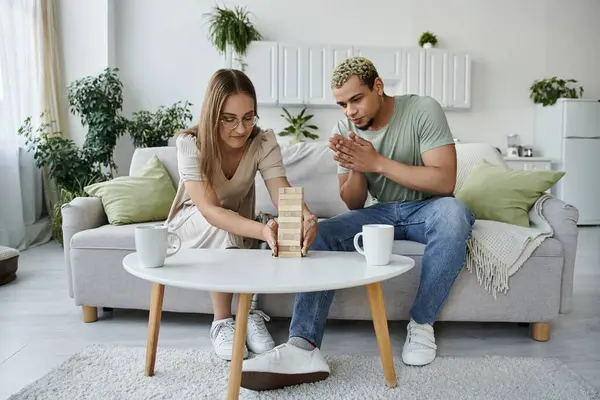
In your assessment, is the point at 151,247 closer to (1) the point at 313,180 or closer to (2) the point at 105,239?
(2) the point at 105,239

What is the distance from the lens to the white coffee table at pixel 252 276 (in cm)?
116

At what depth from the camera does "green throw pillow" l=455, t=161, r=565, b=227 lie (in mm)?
2111

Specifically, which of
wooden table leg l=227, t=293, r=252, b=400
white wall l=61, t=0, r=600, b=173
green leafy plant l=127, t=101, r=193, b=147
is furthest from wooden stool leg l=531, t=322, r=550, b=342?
white wall l=61, t=0, r=600, b=173

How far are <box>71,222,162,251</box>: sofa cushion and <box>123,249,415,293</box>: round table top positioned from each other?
0.58 metres

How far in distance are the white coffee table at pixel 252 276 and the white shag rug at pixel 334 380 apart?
0.08 meters

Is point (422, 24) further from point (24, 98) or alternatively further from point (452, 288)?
point (452, 288)

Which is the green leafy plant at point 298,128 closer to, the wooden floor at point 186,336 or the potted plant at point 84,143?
the potted plant at point 84,143

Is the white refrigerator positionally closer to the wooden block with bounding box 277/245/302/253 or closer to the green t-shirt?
the green t-shirt

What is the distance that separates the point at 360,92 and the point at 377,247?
0.70m

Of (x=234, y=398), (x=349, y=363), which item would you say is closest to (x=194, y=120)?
(x=349, y=363)

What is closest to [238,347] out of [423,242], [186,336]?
[186,336]

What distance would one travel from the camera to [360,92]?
73.4 inches

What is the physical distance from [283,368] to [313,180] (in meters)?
1.26

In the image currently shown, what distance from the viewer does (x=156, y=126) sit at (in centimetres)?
476
